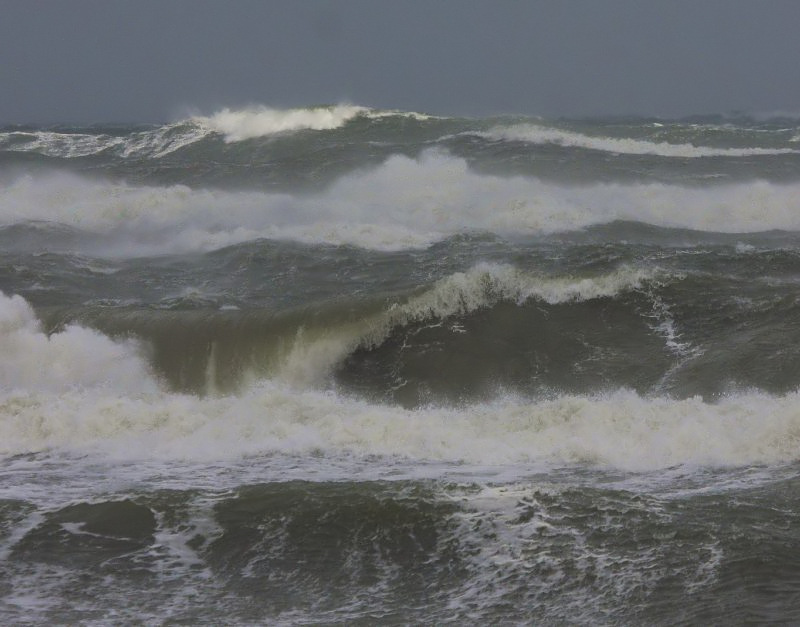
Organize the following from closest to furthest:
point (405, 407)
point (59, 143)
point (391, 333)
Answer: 1. point (405, 407)
2. point (391, 333)
3. point (59, 143)

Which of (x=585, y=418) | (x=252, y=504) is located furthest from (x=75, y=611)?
(x=585, y=418)

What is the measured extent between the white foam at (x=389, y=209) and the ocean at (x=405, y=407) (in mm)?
163

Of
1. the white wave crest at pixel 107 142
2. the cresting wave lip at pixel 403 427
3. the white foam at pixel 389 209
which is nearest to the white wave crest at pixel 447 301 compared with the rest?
the cresting wave lip at pixel 403 427

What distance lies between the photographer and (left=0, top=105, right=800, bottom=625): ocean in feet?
23.3

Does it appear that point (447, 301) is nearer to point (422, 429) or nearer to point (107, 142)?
point (422, 429)

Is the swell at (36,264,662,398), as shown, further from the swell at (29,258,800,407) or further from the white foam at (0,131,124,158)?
the white foam at (0,131,124,158)

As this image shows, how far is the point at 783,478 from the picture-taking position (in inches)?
342

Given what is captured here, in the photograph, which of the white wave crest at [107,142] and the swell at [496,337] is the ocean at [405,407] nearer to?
the swell at [496,337]

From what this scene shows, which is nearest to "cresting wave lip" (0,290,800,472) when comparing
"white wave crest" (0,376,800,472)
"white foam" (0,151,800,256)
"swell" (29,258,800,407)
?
"white wave crest" (0,376,800,472)

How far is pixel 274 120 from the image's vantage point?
45.4 m

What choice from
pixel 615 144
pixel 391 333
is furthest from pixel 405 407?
pixel 615 144

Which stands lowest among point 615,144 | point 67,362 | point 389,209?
point 67,362

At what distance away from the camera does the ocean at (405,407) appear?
711 centimetres

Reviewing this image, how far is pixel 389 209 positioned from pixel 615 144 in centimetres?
1899
